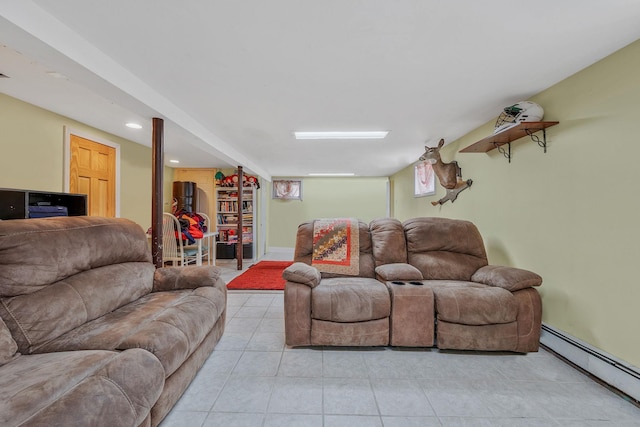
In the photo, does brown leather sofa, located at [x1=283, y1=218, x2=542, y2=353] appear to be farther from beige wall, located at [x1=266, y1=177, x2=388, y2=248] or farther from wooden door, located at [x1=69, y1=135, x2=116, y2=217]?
beige wall, located at [x1=266, y1=177, x2=388, y2=248]

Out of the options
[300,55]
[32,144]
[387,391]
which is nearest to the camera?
[387,391]

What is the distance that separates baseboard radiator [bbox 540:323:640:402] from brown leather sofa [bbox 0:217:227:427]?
2.73 meters

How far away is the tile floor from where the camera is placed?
1.37m

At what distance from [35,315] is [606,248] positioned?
351cm

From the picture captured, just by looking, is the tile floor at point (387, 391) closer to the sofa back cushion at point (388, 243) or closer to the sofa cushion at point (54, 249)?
the sofa back cushion at point (388, 243)

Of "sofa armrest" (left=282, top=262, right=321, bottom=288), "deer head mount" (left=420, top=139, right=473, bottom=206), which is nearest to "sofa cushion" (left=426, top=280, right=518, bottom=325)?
"sofa armrest" (left=282, top=262, right=321, bottom=288)

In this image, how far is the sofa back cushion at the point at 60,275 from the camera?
1.26 meters

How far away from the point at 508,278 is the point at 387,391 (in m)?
1.38

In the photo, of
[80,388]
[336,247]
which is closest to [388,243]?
[336,247]

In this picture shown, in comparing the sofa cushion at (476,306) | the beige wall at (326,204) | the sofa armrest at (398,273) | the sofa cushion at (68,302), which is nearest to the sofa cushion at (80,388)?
the sofa cushion at (68,302)

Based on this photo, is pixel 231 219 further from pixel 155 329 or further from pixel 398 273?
pixel 155 329

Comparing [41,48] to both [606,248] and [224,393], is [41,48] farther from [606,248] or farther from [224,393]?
[606,248]

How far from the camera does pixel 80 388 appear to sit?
0.92 m

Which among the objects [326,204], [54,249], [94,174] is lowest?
[54,249]
